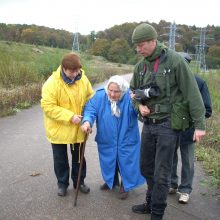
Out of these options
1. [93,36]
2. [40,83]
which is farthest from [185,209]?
[93,36]

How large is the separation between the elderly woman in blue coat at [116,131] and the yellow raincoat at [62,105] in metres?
0.15

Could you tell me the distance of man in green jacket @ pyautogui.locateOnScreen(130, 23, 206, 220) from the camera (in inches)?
153

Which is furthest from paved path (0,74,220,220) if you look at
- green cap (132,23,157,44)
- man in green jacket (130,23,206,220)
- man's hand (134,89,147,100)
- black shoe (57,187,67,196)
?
green cap (132,23,157,44)

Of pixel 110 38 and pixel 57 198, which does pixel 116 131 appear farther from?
pixel 110 38

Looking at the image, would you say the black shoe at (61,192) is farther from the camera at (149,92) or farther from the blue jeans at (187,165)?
the camera at (149,92)

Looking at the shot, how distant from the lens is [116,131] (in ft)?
16.4

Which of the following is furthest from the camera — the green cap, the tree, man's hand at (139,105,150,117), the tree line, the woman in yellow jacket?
the tree

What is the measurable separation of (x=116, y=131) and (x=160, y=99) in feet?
3.72

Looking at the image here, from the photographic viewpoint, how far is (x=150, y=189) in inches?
179

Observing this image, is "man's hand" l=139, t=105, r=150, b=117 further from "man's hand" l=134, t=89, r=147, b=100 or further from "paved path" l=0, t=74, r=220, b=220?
"paved path" l=0, t=74, r=220, b=220

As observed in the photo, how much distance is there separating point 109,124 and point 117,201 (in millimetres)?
995

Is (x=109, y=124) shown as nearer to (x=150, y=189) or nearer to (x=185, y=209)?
(x=150, y=189)

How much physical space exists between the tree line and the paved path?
29.4 metres

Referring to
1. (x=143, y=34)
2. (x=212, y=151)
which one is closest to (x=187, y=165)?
(x=143, y=34)
